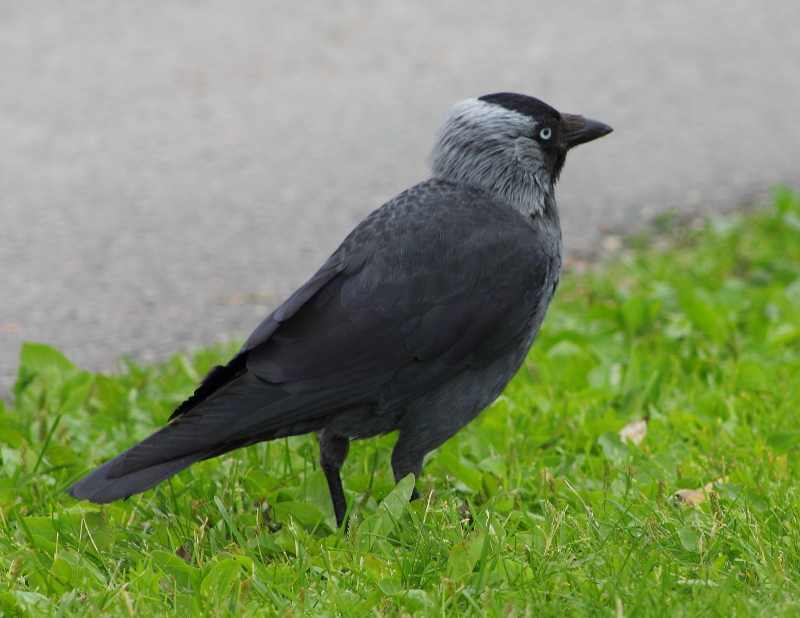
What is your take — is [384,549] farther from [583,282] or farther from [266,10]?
[266,10]

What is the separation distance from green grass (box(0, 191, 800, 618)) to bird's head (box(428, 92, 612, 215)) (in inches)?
34.7

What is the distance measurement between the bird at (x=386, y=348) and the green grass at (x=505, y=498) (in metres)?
0.20

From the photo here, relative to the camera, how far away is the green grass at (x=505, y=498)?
2.58 meters

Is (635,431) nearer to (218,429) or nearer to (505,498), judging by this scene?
(505,498)

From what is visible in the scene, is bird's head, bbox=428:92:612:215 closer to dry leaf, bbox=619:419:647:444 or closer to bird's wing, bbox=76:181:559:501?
bird's wing, bbox=76:181:559:501

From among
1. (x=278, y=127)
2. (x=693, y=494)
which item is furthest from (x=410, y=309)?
(x=278, y=127)

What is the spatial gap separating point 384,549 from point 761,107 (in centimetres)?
638

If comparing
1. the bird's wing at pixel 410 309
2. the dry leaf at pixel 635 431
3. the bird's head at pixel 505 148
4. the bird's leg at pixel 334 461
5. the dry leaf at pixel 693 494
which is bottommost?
the dry leaf at pixel 635 431

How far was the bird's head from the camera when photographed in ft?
12.1

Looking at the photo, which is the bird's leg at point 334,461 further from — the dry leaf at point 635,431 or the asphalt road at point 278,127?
the asphalt road at point 278,127

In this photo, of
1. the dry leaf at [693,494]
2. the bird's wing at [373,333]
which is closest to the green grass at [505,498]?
the dry leaf at [693,494]

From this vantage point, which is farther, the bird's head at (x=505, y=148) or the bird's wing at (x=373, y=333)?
the bird's head at (x=505, y=148)

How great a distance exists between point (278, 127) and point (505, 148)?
403 cm

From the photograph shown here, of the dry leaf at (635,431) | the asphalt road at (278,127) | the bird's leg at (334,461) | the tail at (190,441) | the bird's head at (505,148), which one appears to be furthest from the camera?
the asphalt road at (278,127)
